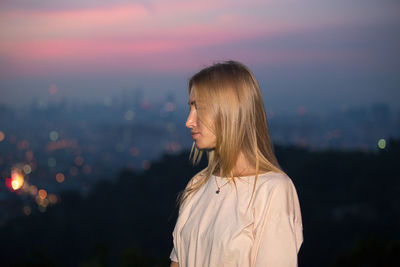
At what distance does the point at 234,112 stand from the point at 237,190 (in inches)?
14.3

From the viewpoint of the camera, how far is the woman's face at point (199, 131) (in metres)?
1.90

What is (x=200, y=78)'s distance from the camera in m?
1.83

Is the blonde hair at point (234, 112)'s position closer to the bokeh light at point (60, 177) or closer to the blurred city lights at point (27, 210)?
the blurred city lights at point (27, 210)

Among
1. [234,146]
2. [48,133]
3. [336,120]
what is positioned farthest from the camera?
[48,133]

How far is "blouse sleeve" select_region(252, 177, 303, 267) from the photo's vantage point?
5.24ft

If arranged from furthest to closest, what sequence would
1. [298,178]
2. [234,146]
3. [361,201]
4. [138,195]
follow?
[138,195] → [298,178] → [361,201] → [234,146]

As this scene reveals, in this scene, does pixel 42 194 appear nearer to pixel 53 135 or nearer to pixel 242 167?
pixel 53 135

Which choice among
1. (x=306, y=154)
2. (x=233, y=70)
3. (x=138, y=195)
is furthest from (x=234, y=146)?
(x=138, y=195)

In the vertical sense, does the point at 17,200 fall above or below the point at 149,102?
below

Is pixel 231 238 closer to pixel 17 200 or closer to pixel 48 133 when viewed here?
pixel 17 200

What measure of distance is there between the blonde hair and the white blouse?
0.32ft

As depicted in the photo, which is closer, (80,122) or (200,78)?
(200,78)

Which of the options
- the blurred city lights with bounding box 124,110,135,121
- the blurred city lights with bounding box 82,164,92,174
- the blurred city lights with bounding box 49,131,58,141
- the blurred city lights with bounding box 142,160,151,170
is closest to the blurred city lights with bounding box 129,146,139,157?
the blurred city lights with bounding box 142,160,151,170

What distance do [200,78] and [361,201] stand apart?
14.8m
